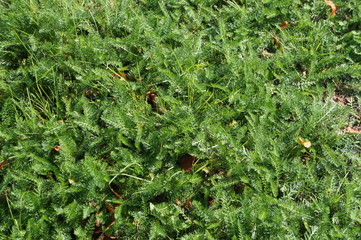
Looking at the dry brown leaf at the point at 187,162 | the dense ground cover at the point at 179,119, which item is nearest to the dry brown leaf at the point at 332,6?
the dense ground cover at the point at 179,119

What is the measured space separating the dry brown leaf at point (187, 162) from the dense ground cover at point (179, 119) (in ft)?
Result: 0.04

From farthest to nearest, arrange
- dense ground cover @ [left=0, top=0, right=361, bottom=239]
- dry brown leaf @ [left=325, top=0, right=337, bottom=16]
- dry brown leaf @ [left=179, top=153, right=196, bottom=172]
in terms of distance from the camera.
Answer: dry brown leaf @ [left=325, top=0, right=337, bottom=16]
dry brown leaf @ [left=179, top=153, right=196, bottom=172]
dense ground cover @ [left=0, top=0, right=361, bottom=239]

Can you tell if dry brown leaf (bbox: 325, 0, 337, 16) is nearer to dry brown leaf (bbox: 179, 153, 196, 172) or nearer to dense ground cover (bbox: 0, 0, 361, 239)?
dense ground cover (bbox: 0, 0, 361, 239)

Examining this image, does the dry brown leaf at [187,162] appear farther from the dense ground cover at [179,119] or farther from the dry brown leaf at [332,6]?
the dry brown leaf at [332,6]

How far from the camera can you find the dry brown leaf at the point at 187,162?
2645mm

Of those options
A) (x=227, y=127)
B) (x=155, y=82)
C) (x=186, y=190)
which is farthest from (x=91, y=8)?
(x=186, y=190)

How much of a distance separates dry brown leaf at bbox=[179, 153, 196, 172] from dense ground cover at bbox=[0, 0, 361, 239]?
0.01 meters

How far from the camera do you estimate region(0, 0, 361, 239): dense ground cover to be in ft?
8.05

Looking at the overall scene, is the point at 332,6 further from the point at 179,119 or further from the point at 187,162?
the point at 187,162

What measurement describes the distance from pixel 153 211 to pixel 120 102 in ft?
2.66

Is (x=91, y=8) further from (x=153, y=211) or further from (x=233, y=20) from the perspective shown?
(x=153, y=211)

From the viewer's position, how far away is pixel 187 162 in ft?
8.76

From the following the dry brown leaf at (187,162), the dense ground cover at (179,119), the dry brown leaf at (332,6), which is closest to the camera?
the dense ground cover at (179,119)

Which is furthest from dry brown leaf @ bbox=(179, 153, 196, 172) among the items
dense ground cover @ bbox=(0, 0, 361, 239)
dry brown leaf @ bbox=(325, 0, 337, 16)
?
dry brown leaf @ bbox=(325, 0, 337, 16)
